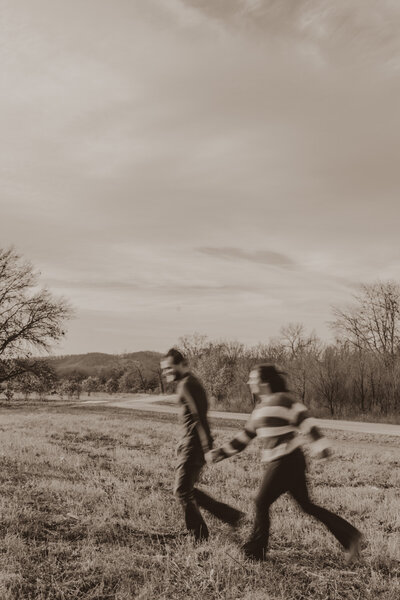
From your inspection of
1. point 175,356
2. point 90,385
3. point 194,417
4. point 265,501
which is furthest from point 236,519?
point 90,385

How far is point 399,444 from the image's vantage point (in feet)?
58.2

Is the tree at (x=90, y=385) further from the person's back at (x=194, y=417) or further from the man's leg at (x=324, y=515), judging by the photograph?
the man's leg at (x=324, y=515)

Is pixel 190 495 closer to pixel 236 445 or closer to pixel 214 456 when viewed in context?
pixel 214 456

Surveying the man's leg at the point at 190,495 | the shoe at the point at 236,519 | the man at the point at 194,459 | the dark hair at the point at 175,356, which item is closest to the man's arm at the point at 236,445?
the man at the point at 194,459

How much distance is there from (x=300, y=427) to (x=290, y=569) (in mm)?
1269

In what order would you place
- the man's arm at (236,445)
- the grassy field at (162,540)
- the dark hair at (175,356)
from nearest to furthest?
the grassy field at (162,540) < the man's arm at (236,445) < the dark hair at (175,356)

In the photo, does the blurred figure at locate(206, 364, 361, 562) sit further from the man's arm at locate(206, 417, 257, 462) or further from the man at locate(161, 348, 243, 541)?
the man at locate(161, 348, 243, 541)

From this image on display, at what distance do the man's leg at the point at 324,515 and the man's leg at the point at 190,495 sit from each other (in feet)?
3.49

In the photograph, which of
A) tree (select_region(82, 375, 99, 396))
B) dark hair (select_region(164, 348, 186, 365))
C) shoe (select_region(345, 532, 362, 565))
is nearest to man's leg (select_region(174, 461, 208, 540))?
dark hair (select_region(164, 348, 186, 365))

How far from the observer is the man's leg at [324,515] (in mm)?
5066

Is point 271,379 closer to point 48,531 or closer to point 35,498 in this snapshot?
point 48,531

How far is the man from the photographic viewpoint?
5.74 m

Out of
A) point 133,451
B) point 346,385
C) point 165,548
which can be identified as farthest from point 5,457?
point 346,385

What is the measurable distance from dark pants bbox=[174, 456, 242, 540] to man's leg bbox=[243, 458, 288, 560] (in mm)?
524
